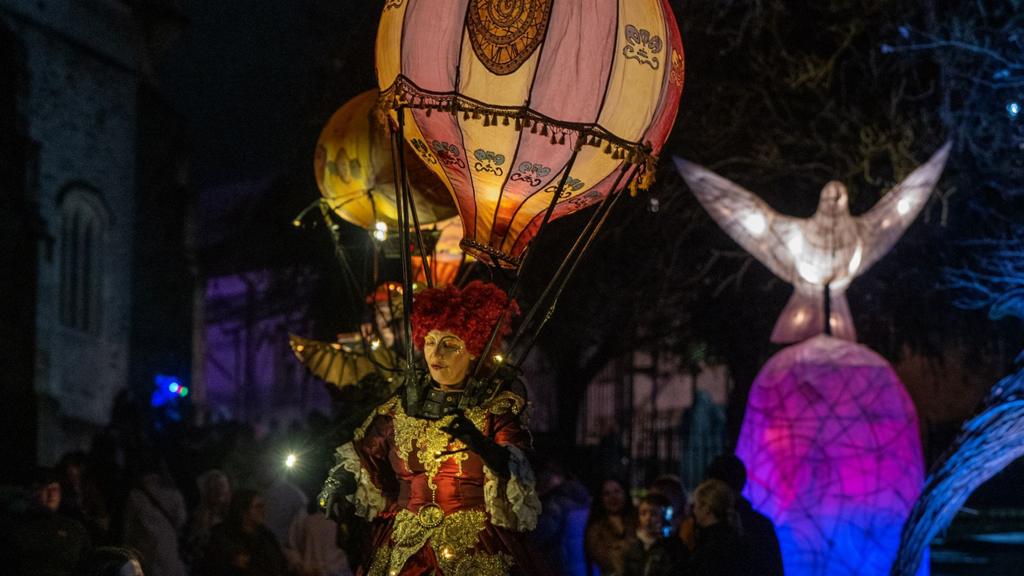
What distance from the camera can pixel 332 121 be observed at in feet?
35.1

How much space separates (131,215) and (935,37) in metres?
22.2

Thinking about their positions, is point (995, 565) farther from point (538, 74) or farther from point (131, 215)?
point (131, 215)

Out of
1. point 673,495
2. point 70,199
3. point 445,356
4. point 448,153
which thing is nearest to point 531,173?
point 448,153

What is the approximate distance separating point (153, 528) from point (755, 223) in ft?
18.0

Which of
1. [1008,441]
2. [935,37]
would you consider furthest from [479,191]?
[935,37]

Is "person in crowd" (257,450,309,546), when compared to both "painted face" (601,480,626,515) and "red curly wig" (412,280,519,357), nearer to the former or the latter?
"painted face" (601,480,626,515)

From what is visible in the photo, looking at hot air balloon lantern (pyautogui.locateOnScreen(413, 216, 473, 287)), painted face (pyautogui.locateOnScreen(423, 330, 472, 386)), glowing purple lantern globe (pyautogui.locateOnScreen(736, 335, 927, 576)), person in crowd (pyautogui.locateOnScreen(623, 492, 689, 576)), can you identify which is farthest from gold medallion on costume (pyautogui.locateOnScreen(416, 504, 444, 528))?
glowing purple lantern globe (pyautogui.locateOnScreen(736, 335, 927, 576))

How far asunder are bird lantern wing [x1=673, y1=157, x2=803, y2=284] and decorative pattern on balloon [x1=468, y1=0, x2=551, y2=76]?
4452 millimetres

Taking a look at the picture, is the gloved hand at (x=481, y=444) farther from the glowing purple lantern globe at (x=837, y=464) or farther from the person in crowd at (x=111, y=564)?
the glowing purple lantern globe at (x=837, y=464)

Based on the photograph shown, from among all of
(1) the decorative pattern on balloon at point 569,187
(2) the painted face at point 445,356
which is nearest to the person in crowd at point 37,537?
(2) the painted face at point 445,356

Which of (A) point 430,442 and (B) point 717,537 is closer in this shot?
(A) point 430,442

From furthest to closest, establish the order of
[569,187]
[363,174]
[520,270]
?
[363,174] → [569,187] → [520,270]

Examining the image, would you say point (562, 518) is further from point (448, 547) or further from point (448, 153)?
point (448, 547)

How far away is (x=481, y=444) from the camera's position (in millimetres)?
6254
